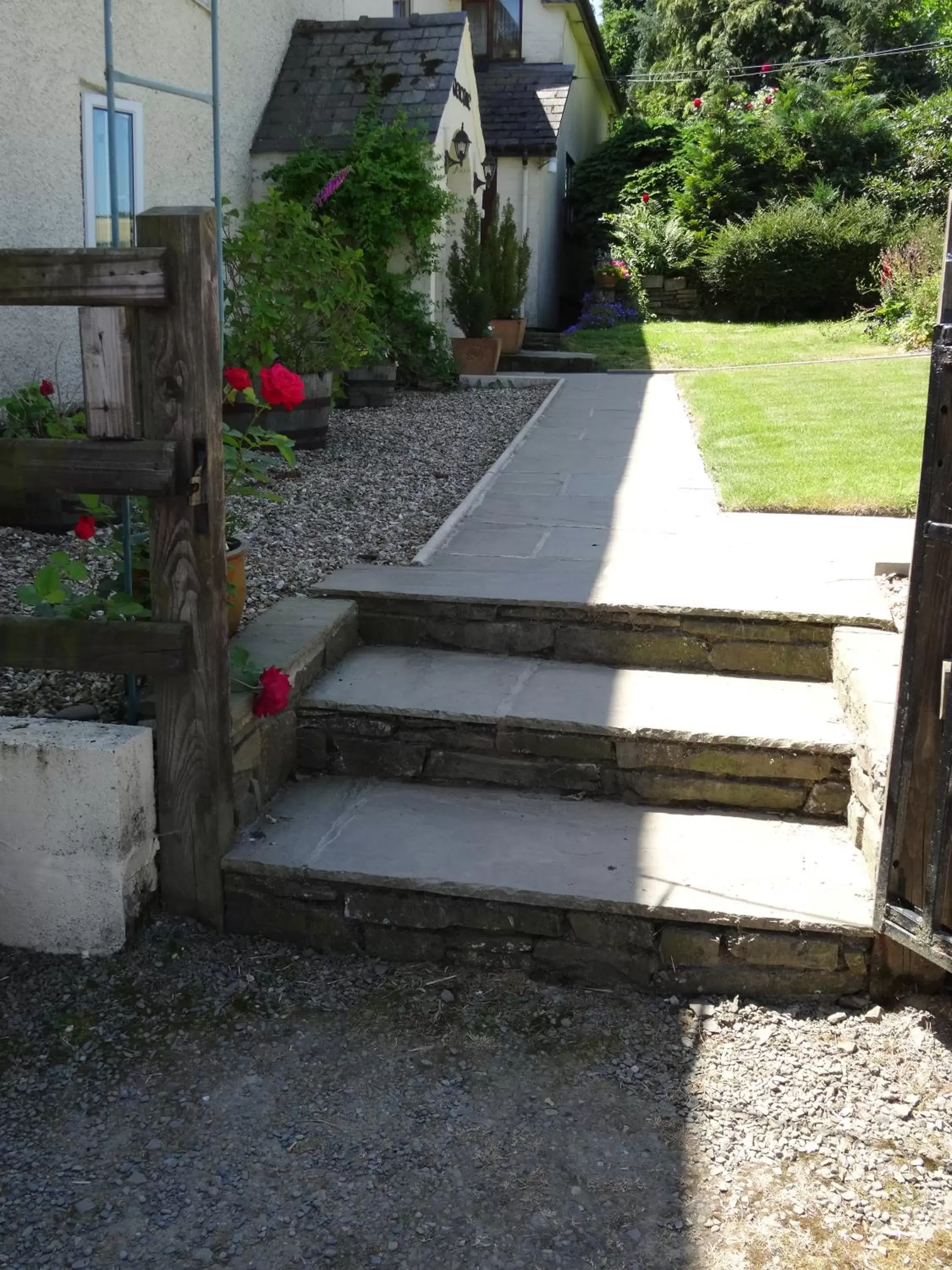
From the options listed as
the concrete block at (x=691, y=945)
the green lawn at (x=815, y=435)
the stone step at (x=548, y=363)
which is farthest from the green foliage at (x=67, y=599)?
the stone step at (x=548, y=363)

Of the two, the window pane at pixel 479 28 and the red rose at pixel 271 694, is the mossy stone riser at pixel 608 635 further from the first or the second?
the window pane at pixel 479 28

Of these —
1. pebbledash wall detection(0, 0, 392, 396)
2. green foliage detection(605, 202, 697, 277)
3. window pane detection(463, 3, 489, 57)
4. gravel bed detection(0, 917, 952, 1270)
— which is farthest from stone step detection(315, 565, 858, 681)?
window pane detection(463, 3, 489, 57)

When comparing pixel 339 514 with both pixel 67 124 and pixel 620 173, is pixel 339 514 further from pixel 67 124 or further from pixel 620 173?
pixel 620 173

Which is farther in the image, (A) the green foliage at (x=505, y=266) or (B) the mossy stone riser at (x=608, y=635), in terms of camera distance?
(A) the green foliage at (x=505, y=266)

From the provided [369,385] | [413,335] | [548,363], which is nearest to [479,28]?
[548,363]

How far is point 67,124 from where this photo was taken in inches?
273

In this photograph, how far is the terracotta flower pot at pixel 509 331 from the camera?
44.1 feet

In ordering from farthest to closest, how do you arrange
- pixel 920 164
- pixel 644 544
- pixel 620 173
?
pixel 620 173 → pixel 920 164 → pixel 644 544

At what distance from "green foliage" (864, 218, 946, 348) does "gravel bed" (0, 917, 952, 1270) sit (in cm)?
1204

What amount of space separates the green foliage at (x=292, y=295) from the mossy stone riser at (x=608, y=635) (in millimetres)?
3235

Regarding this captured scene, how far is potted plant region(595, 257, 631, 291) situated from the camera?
713 inches

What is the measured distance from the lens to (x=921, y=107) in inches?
728

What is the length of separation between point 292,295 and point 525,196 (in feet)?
36.6

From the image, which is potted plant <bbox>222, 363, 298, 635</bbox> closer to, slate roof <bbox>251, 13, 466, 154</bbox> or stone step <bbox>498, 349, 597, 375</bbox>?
slate roof <bbox>251, 13, 466, 154</bbox>
